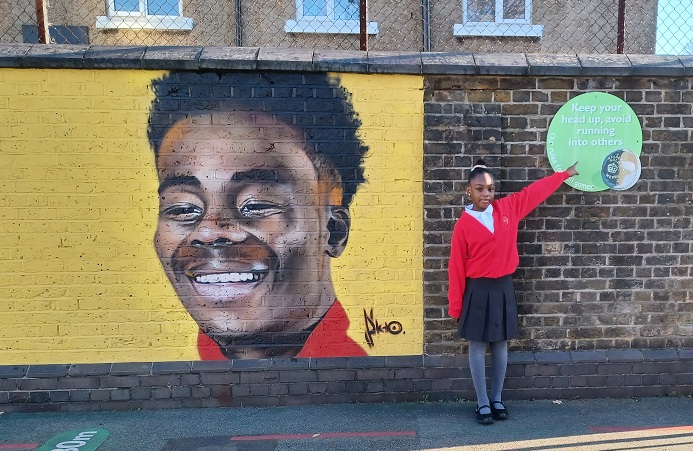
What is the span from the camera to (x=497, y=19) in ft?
22.0

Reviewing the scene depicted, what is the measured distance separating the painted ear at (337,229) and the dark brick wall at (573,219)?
2.02ft

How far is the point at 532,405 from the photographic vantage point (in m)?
3.94

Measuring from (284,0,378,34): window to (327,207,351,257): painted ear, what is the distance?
3366 mm

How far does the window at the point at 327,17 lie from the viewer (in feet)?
20.9

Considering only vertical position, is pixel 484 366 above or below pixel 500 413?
above

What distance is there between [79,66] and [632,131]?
4.13 metres

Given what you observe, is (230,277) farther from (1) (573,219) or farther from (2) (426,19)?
(2) (426,19)

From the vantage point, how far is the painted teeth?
153 inches

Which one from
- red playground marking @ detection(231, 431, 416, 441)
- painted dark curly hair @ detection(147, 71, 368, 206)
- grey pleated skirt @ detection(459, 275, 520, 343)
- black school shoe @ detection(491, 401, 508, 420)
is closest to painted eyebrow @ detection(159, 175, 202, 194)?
painted dark curly hair @ detection(147, 71, 368, 206)

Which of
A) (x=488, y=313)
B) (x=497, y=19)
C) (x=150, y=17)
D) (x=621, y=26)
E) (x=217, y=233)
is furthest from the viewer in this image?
(x=497, y=19)

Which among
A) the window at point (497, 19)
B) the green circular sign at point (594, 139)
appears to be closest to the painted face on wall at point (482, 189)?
the green circular sign at point (594, 139)

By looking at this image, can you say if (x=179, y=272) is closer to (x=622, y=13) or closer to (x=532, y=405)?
(x=532, y=405)

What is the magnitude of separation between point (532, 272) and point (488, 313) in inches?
24.7
